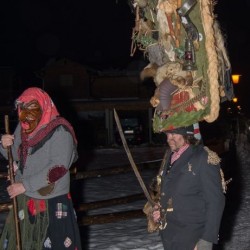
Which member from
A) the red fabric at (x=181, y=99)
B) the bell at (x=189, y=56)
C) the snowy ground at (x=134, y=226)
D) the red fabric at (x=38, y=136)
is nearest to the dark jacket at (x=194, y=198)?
the red fabric at (x=181, y=99)

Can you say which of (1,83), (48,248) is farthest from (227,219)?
(1,83)

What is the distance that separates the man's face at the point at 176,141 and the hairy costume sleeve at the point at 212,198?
0.73 feet

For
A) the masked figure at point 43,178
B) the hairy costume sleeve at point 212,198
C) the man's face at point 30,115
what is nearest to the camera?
the hairy costume sleeve at point 212,198

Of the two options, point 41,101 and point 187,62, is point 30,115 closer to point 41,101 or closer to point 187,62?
point 41,101

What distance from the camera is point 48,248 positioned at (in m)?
3.94

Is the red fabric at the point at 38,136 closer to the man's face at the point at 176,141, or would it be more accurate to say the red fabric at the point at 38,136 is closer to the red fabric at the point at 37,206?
the red fabric at the point at 37,206

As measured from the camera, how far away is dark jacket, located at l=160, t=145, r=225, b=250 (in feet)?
10.7

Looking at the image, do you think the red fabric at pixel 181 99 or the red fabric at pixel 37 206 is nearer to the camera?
the red fabric at pixel 181 99

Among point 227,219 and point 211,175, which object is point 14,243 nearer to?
point 211,175

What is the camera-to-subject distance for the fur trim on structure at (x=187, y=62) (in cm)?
337

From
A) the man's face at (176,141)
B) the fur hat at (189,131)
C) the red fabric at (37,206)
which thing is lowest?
the red fabric at (37,206)

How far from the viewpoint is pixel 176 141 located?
3.45 meters

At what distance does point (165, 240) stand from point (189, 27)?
148cm

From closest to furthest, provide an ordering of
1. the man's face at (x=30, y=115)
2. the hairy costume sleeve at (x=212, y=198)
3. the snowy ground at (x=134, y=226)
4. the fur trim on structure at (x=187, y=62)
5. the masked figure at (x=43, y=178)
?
the hairy costume sleeve at (x=212, y=198)
the fur trim on structure at (x=187, y=62)
the masked figure at (x=43, y=178)
the man's face at (x=30, y=115)
the snowy ground at (x=134, y=226)
